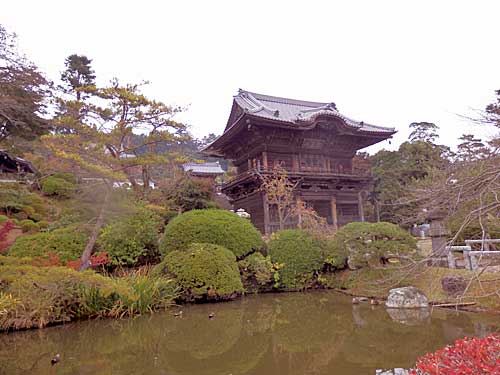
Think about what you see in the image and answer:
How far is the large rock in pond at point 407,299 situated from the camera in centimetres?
766

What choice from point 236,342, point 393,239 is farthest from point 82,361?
point 393,239

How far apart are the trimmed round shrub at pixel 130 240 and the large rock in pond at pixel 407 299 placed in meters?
7.51

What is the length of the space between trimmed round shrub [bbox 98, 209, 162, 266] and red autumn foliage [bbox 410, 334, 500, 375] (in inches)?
373

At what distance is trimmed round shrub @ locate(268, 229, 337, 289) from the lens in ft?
36.2

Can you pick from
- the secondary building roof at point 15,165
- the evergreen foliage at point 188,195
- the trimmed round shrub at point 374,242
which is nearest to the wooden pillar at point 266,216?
the evergreen foliage at point 188,195

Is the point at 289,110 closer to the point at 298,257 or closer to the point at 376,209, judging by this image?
the point at 376,209

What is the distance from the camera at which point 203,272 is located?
9227 mm

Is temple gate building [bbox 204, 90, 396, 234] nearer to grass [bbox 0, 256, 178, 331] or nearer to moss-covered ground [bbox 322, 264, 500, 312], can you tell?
moss-covered ground [bbox 322, 264, 500, 312]

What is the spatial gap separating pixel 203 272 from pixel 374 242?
505cm

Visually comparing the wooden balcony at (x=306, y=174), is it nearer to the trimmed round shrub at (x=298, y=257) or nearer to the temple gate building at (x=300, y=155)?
the temple gate building at (x=300, y=155)

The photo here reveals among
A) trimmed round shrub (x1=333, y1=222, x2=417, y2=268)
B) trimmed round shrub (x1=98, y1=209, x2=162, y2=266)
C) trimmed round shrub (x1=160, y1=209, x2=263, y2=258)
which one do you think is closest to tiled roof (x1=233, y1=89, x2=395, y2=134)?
trimmed round shrub (x1=160, y1=209, x2=263, y2=258)

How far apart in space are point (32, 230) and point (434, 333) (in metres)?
15.4

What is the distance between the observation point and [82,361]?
4.91 meters

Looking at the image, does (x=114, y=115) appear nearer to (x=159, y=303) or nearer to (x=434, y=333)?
(x=159, y=303)
